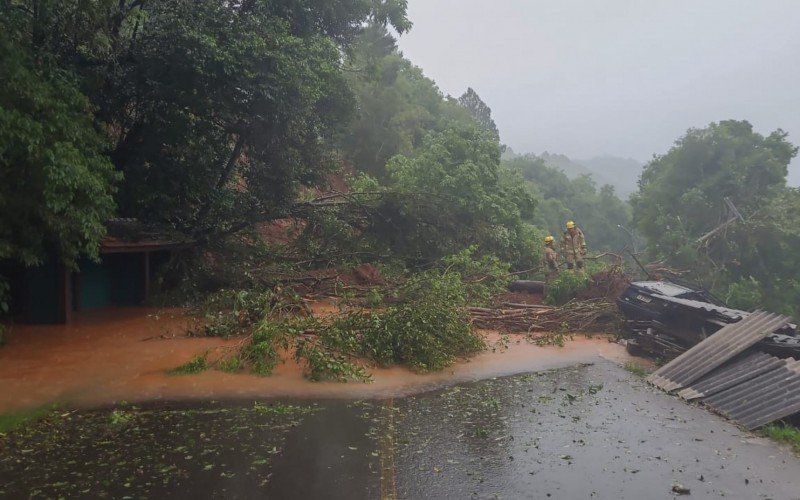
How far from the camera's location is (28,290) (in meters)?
11.7

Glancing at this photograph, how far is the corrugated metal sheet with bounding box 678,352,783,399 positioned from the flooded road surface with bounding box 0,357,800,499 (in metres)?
0.57

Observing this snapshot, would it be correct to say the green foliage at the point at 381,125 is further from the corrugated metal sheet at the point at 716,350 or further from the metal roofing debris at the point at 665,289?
the corrugated metal sheet at the point at 716,350

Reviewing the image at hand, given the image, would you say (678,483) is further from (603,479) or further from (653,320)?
(653,320)

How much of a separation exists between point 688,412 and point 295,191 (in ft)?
35.3

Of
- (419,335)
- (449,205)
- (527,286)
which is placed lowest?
(419,335)

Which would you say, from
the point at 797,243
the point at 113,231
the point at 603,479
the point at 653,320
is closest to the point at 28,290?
the point at 113,231

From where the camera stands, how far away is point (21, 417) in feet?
22.4

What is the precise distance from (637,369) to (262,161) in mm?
9806

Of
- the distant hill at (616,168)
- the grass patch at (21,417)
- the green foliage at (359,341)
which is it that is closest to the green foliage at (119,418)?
the grass patch at (21,417)

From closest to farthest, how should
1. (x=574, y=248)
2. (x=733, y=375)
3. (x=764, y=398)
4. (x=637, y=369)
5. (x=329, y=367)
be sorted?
(x=764, y=398)
(x=733, y=375)
(x=329, y=367)
(x=637, y=369)
(x=574, y=248)

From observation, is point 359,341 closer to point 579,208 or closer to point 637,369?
point 637,369

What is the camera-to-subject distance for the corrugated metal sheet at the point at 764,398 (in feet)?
23.0

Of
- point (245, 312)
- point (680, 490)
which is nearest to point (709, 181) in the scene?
point (245, 312)

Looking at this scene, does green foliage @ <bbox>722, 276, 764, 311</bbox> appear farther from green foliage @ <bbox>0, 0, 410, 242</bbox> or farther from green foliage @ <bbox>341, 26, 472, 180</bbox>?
green foliage @ <bbox>341, 26, 472, 180</bbox>
